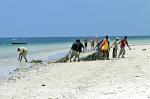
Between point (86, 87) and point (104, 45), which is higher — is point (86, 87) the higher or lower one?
the lower one

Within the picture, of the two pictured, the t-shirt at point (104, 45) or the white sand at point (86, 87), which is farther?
the t-shirt at point (104, 45)

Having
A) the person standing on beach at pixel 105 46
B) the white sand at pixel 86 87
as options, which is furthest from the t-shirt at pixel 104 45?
the white sand at pixel 86 87

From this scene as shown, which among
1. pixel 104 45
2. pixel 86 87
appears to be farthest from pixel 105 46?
pixel 86 87

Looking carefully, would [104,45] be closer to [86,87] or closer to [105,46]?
[105,46]

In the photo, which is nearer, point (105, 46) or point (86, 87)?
point (86, 87)

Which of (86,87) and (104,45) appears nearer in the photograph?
(86,87)

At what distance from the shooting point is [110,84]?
15.3 m

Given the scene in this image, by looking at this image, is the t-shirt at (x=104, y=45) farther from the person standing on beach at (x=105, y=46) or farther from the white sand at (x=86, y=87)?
the white sand at (x=86, y=87)

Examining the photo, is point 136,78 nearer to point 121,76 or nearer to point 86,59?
point 121,76

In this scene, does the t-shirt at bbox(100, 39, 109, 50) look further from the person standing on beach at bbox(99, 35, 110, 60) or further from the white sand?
the white sand

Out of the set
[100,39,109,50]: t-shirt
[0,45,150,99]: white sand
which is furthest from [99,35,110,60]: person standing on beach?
[0,45,150,99]: white sand

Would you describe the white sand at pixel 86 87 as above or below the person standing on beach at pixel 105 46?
below

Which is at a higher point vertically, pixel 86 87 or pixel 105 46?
pixel 105 46

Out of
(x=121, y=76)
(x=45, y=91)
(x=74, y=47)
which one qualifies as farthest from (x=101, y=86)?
(x=74, y=47)
